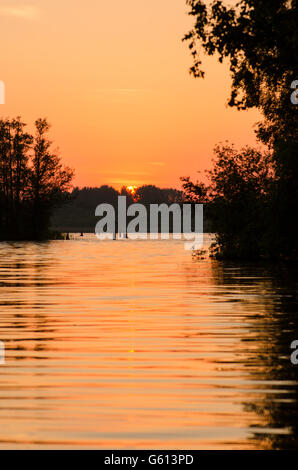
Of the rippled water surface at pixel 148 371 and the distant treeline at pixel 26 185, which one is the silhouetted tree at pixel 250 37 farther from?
the distant treeline at pixel 26 185

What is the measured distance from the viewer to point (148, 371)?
12.5 meters

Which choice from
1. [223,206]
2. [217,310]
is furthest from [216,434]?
[223,206]

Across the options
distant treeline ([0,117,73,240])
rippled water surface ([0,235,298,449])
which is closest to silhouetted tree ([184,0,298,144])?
rippled water surface ([0,235,298,449])

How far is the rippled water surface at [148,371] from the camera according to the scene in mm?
8859

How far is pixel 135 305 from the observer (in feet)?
73.8

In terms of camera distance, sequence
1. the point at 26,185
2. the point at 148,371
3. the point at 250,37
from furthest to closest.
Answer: the point at 26,185
the point at 250,37
the point at 148,371

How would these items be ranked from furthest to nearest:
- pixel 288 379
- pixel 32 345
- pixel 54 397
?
pixel 32 345 → pixel 288 379 → pixel 54 397

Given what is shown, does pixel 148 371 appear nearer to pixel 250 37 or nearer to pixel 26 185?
pixel 250 37

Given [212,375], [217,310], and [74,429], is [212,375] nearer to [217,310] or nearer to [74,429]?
[74,429]

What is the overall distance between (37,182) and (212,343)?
9472cm

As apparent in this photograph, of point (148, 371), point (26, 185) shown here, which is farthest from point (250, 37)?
point (26, 185)

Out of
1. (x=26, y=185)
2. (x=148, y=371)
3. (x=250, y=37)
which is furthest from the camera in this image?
(x=26, y=185)

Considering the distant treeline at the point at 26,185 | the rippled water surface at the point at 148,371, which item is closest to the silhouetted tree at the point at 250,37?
the rippled water surface at the point at 148,371

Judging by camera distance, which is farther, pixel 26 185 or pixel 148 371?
pixel 26 185
